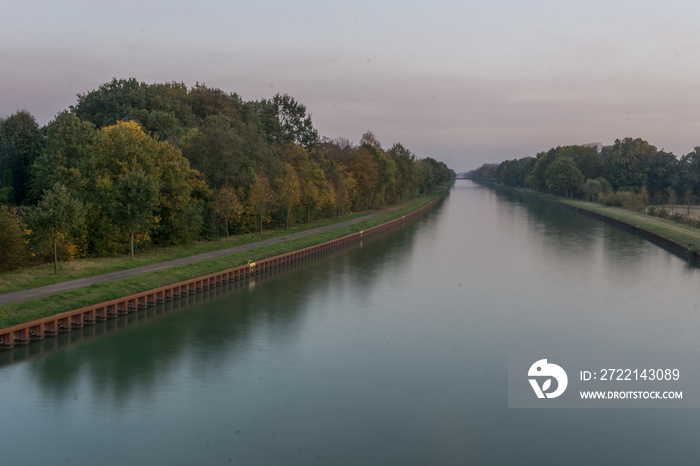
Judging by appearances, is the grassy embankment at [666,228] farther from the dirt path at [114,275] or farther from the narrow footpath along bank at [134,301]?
the dirt path at [114,275]

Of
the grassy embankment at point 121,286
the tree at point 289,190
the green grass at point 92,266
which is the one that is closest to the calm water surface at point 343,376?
the grassy embankment at point 121,286

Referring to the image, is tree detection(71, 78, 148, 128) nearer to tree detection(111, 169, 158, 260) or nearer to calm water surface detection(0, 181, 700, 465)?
tree detection(111, 169, 158, 260)

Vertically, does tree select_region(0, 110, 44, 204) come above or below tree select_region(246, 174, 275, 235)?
above

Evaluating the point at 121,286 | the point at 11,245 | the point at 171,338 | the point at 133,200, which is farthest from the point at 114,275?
the point at 171,338

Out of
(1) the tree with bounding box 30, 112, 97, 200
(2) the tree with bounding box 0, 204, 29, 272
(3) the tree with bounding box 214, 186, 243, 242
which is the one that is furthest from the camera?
(1) the tree with bounding box 30, 112, 97, 200

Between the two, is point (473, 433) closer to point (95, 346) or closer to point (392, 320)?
point (392, 320)

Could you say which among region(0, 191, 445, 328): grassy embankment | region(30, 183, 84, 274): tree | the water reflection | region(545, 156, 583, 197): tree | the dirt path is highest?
region(545, 156, 583, 197): tree
